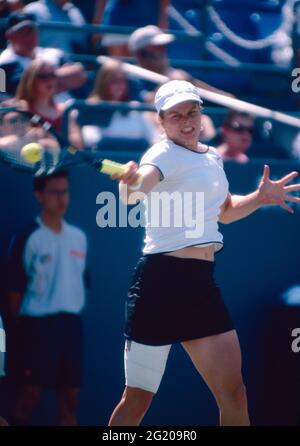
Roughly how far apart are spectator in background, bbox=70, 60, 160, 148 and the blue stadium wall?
11.5 inches

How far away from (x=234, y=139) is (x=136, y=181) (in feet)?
7.50

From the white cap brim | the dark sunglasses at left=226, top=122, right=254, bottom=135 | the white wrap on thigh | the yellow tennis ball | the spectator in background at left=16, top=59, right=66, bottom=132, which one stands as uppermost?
the spectator in background at left=16, top=59, right=66, bottom=132

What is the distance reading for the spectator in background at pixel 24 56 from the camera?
5.95 metres

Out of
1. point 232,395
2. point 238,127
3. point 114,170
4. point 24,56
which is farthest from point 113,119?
point 232,395

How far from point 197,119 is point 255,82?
3118mm

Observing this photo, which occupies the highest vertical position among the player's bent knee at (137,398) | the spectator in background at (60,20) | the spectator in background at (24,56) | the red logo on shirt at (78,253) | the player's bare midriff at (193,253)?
the spectator in background at (60,20)

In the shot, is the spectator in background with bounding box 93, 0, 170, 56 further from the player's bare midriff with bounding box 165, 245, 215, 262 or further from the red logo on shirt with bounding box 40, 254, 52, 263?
the player's bare midriff with bounding box 165, 245, 215, 262

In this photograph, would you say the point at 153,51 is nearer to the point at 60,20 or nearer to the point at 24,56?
the point at 60,20

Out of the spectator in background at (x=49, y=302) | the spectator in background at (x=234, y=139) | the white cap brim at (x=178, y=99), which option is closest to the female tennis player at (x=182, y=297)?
the white cap brim at (x=178, y=99)

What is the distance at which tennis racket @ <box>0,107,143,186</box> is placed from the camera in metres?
4.24

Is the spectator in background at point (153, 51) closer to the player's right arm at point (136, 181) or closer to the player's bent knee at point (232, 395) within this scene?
the player's right arm at point (136, 181)

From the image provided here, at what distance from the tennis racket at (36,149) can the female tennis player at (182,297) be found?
28 centimetres

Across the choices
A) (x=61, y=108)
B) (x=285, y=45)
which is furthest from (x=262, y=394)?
(x=285, y=45)

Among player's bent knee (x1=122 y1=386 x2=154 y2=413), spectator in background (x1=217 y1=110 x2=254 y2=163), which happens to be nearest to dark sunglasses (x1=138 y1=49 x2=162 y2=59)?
spectator in background (x1=217 y1=110 x2=254 y2=163)
